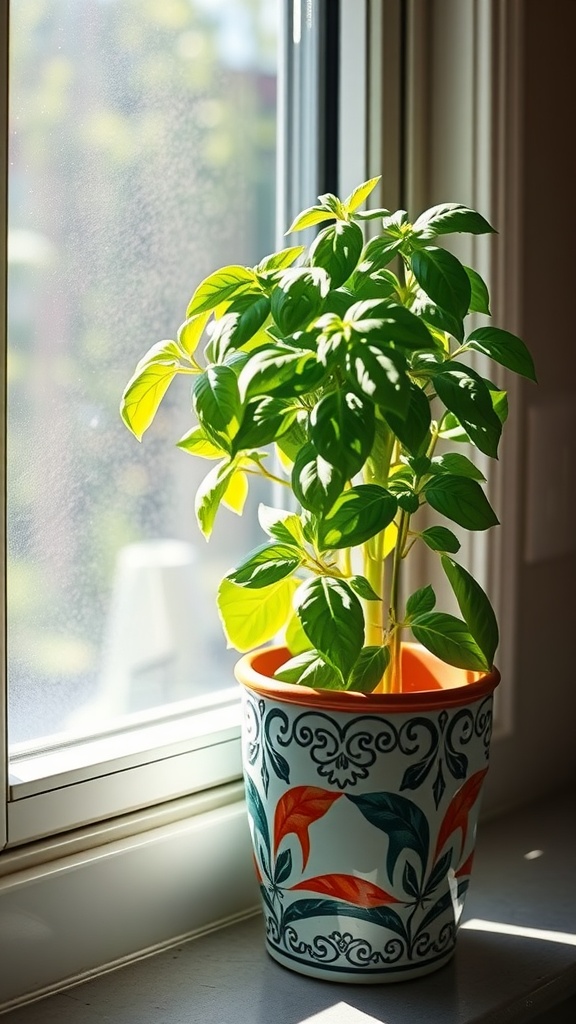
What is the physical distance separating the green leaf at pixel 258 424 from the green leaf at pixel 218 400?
1.3 inches

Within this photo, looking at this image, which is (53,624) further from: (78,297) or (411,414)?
(411,414)

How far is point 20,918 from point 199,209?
2.14 ft

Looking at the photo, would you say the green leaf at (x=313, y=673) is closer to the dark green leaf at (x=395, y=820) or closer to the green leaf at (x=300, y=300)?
the dark green leaf at (x=395, y=820)

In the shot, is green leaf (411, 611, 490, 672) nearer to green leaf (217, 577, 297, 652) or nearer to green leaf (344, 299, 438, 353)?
green leaf (217, 577, 297, 652)

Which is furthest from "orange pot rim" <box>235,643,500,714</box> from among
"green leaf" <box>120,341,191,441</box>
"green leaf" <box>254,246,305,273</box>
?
"green leaf" <box>254,246,305,273</box>

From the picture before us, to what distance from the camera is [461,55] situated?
1.25 m

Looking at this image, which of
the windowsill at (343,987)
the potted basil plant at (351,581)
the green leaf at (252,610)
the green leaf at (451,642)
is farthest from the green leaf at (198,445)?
the windowsill at (343,987)

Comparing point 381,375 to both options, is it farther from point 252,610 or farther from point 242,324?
point 252,610

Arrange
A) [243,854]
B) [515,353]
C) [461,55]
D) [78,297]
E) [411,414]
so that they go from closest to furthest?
[411,414], [515,353], [78,297], [243,854], [461,55]

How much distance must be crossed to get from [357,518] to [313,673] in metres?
0.13

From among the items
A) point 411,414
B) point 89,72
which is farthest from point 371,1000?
point 89,72

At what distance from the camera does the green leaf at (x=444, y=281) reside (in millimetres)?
864

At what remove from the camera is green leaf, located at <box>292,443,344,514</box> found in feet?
2.69

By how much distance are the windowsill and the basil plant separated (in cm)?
25
